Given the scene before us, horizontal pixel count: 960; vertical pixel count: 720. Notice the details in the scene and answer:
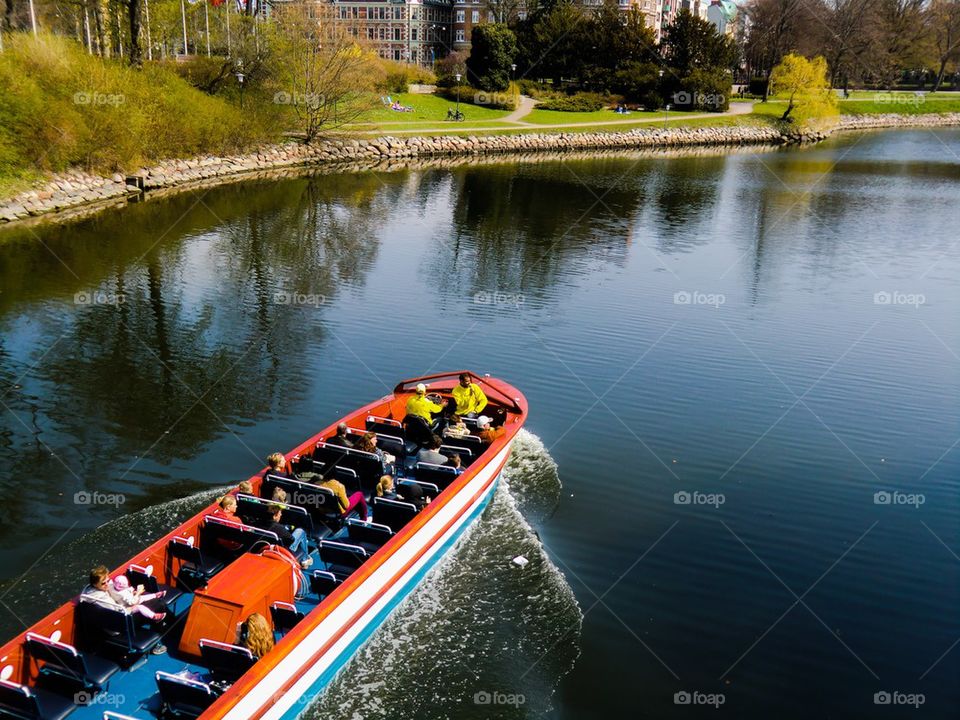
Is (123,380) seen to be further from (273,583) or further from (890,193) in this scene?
(890,193)

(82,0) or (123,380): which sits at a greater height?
(82,0)

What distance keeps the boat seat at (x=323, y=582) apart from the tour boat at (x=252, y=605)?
22mm

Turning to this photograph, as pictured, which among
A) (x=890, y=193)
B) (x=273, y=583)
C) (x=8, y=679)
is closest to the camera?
(x=8, y=679)

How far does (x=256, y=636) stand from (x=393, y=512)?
12.5ft

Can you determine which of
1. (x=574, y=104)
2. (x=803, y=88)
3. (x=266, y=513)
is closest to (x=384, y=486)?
(x=266, y=513)

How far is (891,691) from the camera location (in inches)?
482

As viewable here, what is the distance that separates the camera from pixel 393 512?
13883mm

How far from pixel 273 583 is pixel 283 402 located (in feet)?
33.1

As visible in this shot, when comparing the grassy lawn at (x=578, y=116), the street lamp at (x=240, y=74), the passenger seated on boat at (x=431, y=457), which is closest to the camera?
the passenger seated on boat at (x=431, y=457)

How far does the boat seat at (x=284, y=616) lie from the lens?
11516mm

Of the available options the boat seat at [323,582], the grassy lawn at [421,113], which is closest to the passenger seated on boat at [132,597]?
the boat seat at [323,582]

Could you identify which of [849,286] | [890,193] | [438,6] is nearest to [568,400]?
[849,286]

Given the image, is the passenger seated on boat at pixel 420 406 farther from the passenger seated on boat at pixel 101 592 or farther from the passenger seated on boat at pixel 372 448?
the passenger seated on boat at pixel 101 592

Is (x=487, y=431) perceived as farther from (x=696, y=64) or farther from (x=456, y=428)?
(x=696, y=64)
